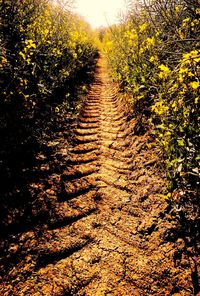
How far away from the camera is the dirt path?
2.12m

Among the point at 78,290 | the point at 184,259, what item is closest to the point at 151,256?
the point at 184,259

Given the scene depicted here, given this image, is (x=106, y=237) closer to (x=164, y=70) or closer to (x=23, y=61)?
(x=164, y=70)

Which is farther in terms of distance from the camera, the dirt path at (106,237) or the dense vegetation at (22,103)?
the dense vegetation at (22,103)

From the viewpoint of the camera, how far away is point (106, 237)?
260 cm

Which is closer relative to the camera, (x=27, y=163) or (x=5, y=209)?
(x=5, y=209)

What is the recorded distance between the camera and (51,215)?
282 centimetres

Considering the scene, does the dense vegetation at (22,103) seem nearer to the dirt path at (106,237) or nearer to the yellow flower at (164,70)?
the dirt path at (106,237)

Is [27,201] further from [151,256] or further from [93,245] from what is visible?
[151,256]

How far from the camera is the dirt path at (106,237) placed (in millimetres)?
2123

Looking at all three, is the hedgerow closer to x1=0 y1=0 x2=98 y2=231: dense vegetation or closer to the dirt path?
x1=0 y1=0 x2=98 y2=231: dense vegetation

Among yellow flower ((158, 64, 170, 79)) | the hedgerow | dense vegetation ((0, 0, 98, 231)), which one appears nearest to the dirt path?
dense vegetation ((0, 0, 98, 231))

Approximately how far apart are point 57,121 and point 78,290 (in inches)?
134

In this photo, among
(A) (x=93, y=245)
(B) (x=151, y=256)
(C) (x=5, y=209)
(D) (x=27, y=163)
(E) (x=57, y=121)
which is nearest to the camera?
(B) (x=151, y=256)

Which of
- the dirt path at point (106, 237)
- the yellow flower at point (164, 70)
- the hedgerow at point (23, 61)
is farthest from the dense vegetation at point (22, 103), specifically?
the yellow flower at point (164, 70)
